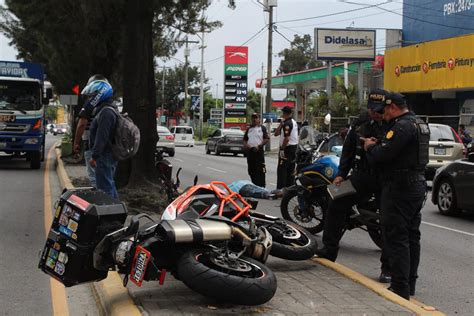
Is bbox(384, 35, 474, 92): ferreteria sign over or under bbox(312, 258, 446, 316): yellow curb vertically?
over

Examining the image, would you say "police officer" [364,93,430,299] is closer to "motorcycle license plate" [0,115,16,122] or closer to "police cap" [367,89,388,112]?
"police cap" [367,89,388,112]

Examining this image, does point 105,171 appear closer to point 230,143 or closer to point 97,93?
point 97,93

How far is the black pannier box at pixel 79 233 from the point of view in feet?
15.9

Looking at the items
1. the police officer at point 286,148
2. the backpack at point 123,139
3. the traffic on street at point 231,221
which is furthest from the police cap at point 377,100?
the police officer at point 286,148

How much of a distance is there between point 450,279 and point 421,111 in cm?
2645

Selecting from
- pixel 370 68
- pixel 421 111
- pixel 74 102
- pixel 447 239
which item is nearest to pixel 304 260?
pixel 447 239

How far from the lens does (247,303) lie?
4516 mm

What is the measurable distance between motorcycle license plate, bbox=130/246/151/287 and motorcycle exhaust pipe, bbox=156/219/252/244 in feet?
0.64

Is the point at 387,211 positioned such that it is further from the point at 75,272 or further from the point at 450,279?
→ the point at 75,272

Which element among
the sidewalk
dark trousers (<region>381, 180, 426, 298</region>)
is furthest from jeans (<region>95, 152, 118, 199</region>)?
dark trousers (<region>381, 180, 426, 298</region>)

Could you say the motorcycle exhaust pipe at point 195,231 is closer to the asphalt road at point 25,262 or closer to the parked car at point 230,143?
the asphalt road at point 25,262

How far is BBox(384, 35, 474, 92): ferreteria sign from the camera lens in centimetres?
2611

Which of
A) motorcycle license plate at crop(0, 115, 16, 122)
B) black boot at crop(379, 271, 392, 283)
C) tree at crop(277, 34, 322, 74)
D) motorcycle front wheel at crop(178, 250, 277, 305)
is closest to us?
motorcycle front wheel at crop(178, 250, 277, 305)

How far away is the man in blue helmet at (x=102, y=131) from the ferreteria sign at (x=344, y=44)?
109 feet
